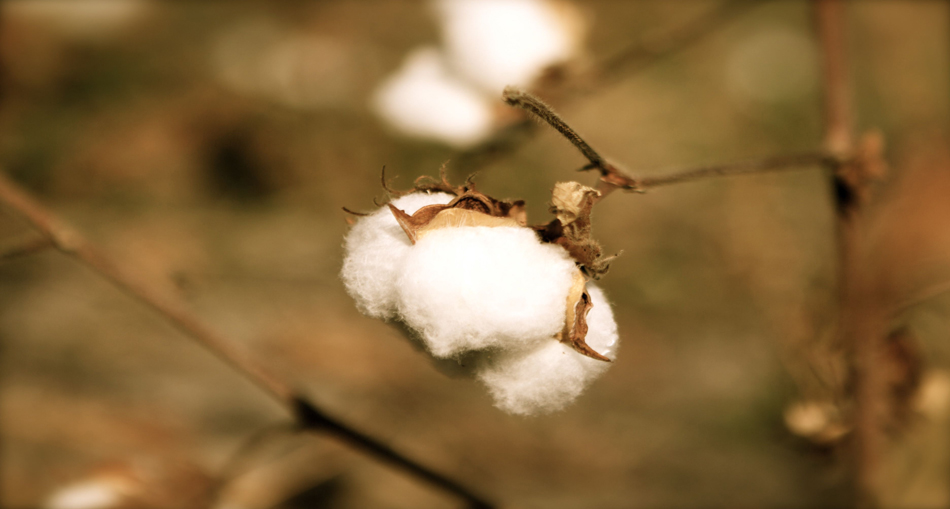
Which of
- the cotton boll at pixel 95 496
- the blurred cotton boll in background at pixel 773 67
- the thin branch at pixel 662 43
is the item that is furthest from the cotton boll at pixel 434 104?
the blurred cotton boll in background at pixel 773 67

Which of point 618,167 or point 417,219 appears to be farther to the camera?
point 618,167

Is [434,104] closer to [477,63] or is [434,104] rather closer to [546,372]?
[477,63]

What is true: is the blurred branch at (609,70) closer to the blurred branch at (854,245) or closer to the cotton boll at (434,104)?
the cotton boll at (434,104)

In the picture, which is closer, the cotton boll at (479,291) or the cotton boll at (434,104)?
the cotton boll at (479,291)

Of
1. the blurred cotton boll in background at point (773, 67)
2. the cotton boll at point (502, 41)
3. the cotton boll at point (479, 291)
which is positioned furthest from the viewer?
the blurred cotton boll in background at point (773, 67)

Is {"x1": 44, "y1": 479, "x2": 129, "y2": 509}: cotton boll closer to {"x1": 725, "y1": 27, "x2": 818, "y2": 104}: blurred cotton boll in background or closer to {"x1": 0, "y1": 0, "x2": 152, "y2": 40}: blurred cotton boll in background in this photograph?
{"x1": 0, "y1": 0, "x2": 152, "y2": 40}: blurred cotton boll in background

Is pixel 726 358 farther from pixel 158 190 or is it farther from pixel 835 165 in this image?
pixel 158 190

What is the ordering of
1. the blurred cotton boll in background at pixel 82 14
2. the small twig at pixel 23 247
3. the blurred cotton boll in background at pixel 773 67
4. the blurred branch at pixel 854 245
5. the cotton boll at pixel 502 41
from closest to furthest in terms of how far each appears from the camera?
the small twig at pixel 23 247
the blurred branch at pixel 854 245
the cotton boll at pixel 502 41
the blurred cotton boll in background at pixel 82 14
the blurred cotton boll in background at pixel 773 67

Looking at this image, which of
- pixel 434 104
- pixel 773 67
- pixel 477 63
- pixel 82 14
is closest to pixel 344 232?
pixel 434 104
